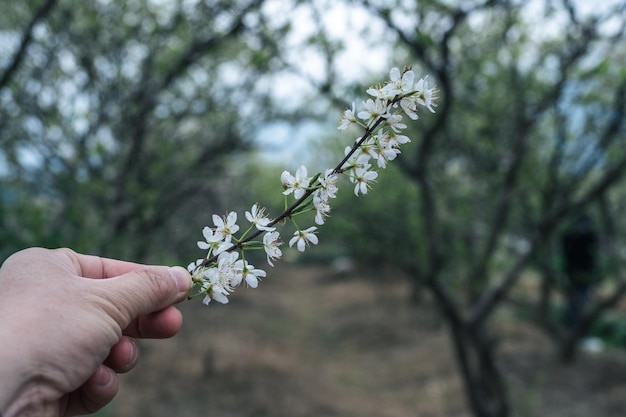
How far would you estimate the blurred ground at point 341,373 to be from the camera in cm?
865

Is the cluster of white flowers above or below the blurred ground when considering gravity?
below

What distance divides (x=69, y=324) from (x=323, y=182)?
728 mm

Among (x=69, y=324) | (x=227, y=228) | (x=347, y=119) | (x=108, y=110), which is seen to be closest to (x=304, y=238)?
(x=227, y=228)

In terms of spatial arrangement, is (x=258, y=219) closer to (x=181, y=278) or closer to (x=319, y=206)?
(x=319, y=206)

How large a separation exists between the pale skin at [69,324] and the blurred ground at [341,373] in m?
4.97

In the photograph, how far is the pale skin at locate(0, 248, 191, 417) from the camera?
1.33 m

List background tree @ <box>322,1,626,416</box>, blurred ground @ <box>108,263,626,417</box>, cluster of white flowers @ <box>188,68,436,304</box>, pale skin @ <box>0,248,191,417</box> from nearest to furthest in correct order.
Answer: pale skin @ <box>0,248,191,417</box> → cluster of white flowers @ <box>188,68,436,304</box> → background tree @ <box>322,1,626,416</box> → blurred ground @ <box>108,263,626,417</box>

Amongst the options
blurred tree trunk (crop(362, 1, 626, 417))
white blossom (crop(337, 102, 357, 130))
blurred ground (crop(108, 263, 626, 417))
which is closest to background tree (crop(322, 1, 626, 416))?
blurred tree trunk (crop(362, 1, 626, 417))

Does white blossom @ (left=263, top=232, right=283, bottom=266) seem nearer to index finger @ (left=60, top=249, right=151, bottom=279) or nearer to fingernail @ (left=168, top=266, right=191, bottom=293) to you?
fingernail @ (left=168, top=266, right=191, bottom=293)

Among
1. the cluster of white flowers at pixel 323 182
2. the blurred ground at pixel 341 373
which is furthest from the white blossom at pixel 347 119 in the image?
the blurred ground at pixel 341 373

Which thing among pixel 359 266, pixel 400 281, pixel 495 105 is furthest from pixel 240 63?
pixel 359 266

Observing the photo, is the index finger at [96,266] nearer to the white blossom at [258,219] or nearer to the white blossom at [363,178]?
the white blossom at [258,219]

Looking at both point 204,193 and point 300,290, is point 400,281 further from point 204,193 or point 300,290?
point 204,193

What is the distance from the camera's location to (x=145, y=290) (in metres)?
1.56
